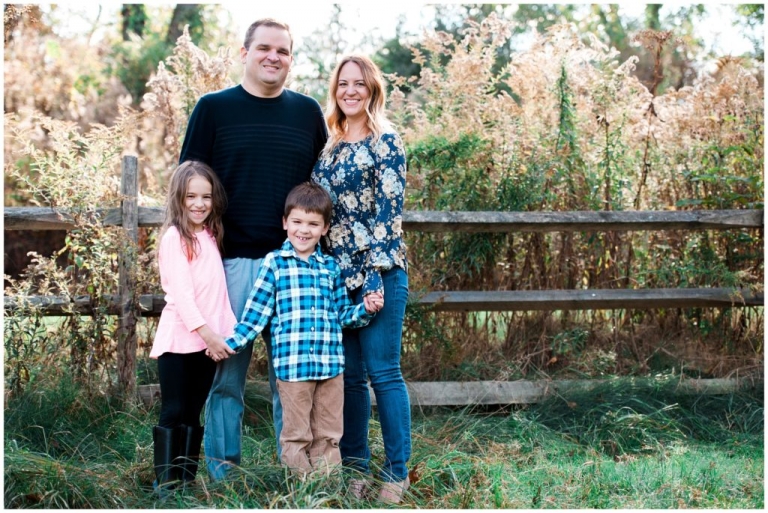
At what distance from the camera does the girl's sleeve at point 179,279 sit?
2973mm

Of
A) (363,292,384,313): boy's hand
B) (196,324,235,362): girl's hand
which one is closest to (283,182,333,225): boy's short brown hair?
(363,292,384,313): boy's hand

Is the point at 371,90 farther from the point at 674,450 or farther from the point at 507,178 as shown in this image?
the point at 674,450

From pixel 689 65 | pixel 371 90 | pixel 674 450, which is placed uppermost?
pixel 689 65

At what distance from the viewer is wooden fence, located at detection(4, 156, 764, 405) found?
14.0ft

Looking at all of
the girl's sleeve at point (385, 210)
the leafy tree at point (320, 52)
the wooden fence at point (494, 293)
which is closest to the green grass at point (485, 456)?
the wooden fence at point (494, 293)

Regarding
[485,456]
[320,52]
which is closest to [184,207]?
[485,456]

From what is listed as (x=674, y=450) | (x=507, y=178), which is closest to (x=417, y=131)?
(x=507, y=178)

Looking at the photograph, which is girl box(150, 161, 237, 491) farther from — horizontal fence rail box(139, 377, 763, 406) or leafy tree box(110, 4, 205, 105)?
leafy tree box(110, 4, 205, 105)

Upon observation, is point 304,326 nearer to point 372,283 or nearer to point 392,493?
point 372,283

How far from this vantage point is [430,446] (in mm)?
3834

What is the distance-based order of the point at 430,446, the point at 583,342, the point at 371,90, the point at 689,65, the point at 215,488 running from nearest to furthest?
the point at 215,488, the point at 371,90, the point at 430,446, the point at 583,342, the point at 689,65

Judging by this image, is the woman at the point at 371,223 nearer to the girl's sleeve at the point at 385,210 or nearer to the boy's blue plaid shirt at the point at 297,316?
the girl's sleeve at the point at 385,210

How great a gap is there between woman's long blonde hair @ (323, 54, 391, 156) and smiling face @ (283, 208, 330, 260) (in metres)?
0.33

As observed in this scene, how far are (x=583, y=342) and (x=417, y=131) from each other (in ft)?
5.90
